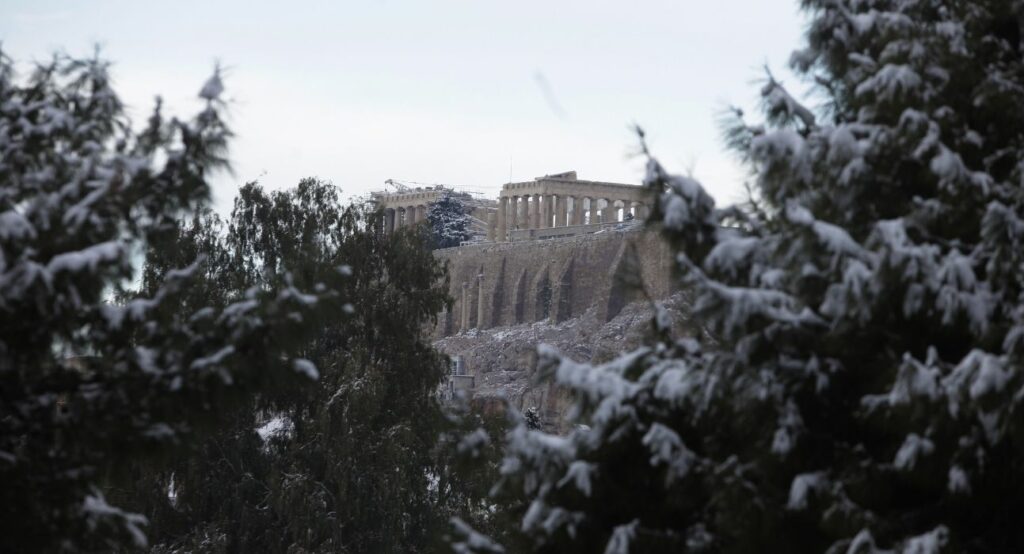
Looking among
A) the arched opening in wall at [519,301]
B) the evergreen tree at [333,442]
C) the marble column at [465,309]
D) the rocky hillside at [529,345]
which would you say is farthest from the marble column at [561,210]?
the evergreen tree at [333,442]

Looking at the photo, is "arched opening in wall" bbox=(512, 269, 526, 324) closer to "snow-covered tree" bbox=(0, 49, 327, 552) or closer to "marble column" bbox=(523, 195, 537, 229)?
"marble column" bbox=(523, 195, 537, 229)

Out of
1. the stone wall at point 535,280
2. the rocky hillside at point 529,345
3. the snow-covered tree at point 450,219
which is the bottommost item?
the rocky hillside at point 529,345

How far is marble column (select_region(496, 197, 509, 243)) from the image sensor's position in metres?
84.2

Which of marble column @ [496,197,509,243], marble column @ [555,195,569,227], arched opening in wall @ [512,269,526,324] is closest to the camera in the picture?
arched opening in wall @ [512,269,526,324]

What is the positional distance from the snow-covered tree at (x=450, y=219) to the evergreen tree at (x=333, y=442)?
2170 inches

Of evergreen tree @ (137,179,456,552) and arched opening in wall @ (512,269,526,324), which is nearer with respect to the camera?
evergreen tree @ (137,179,456,552)

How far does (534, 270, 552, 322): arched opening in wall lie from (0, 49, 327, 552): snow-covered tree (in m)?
69.5

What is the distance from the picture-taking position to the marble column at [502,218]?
8419 centimetres

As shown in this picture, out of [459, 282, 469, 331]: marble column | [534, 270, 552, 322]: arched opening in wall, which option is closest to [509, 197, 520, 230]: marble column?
[459, 282, 469, 331]: marble column

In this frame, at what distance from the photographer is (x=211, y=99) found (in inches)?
348

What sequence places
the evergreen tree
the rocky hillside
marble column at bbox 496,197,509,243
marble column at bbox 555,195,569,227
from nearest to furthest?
1. the evergreen tree
2. the rocky hillside
3. marble column at bbox 555,195,569,227
4. marble column at bbox 496,197,509,243

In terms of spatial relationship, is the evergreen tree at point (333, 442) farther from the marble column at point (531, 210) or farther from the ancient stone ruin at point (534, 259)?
the marble column at point (531, 210)

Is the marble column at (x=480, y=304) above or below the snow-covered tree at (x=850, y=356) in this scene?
below

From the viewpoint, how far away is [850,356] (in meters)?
7.52
